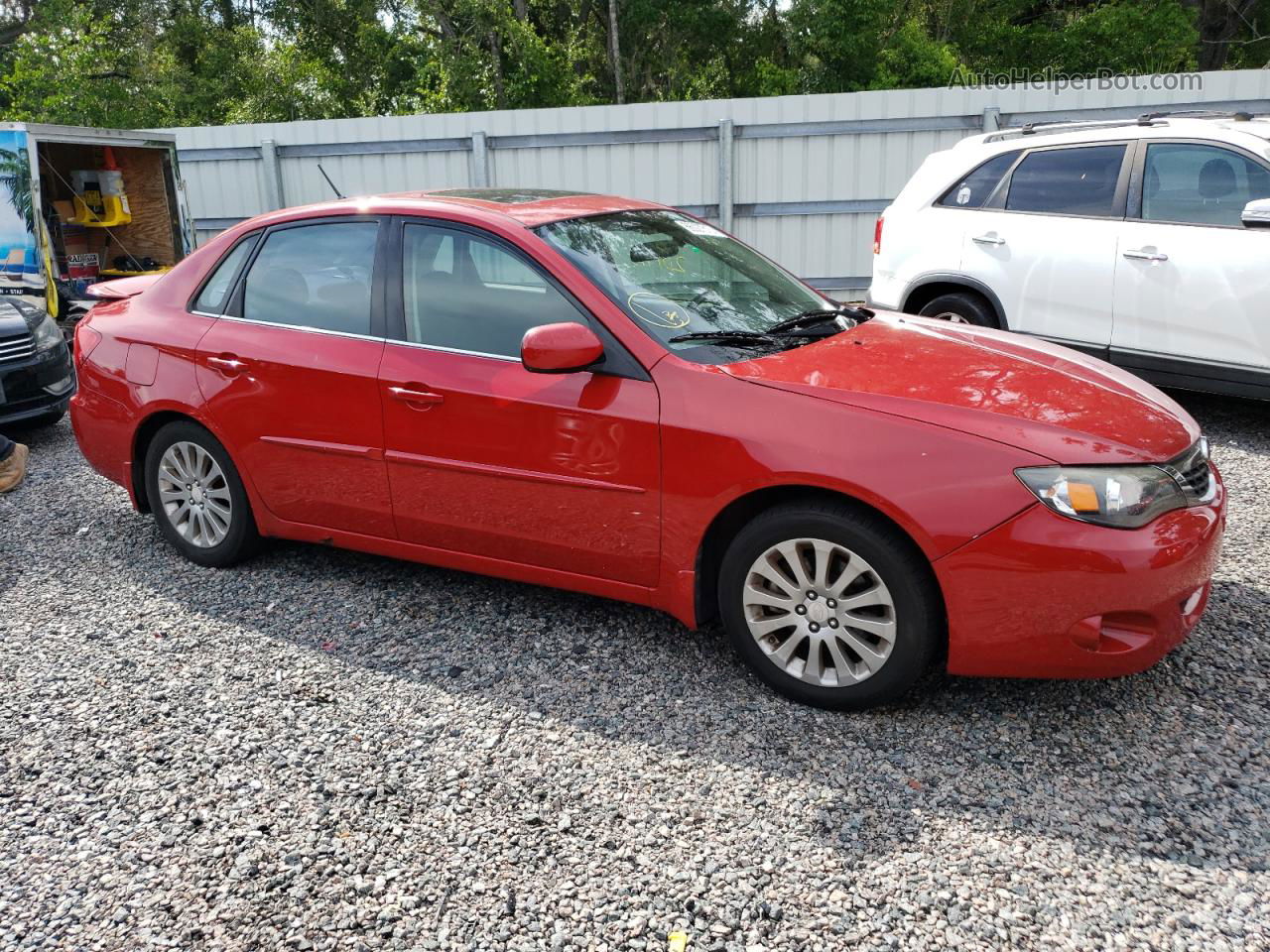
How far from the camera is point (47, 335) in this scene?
7391mm

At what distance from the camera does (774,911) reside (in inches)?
102

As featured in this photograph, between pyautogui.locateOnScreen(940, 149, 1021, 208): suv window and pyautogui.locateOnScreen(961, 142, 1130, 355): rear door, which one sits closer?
pyautogui.locateOnScreen(961, 142, 1130, 355): rear door

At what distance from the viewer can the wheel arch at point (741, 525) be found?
321 cm

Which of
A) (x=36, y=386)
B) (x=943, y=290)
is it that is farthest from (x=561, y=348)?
(x=36, y=386)

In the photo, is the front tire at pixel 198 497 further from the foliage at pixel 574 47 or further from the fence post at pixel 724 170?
the foliage at pixel 574 47

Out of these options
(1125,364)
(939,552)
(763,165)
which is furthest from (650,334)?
(763,165)

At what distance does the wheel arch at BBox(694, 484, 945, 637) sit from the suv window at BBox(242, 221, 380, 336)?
5.38 ft

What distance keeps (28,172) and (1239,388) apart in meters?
10.1

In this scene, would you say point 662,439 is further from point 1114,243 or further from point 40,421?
point 40,421

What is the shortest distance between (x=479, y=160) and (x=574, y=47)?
1505 cm

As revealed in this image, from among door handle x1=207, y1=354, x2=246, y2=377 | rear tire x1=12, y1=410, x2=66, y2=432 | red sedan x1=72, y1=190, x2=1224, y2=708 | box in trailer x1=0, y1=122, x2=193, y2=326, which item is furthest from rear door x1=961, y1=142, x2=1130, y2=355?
box in trailer x1=0, y1=122, x2=193, y2=326

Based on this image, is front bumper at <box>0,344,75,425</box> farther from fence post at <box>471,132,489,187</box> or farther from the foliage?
the foliage

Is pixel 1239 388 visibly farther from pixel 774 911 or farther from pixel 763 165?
pixel 763 165

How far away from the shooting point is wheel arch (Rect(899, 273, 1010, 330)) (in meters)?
7.03
